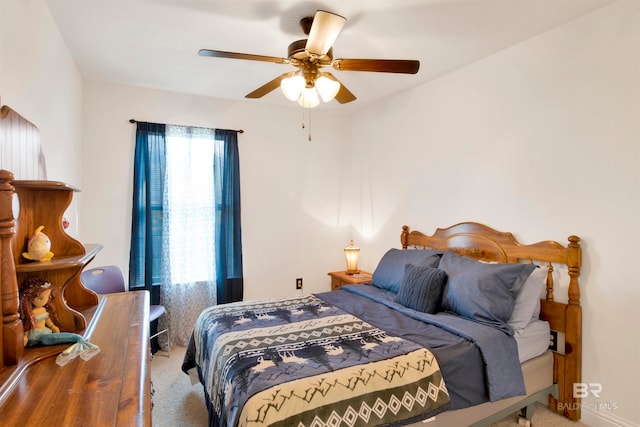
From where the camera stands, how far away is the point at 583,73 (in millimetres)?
2133

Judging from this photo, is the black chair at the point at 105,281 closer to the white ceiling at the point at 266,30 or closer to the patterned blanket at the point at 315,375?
the patterned blanket at the point at 315,375

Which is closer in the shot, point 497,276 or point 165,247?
point 497,276

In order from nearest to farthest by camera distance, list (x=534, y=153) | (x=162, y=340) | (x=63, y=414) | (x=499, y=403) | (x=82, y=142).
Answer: (x=63, y=414)
(x=499, y=403)
(x=534, y=153)
(x=82, y=142)
(x=162, y=340)

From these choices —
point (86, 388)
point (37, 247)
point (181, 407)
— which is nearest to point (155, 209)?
point (181, 407)

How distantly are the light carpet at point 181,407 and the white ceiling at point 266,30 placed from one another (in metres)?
2.63

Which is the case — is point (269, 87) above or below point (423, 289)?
above

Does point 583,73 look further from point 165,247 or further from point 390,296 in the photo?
point 165,247

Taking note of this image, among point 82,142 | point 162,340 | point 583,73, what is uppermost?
point 583,73

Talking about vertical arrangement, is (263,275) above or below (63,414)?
below

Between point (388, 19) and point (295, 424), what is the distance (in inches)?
90.1

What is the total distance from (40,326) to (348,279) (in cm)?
282

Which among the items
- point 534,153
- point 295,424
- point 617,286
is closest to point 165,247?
point 295,424

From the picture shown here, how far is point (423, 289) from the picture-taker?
2.36 metres

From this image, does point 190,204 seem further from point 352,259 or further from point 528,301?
point 528,301
